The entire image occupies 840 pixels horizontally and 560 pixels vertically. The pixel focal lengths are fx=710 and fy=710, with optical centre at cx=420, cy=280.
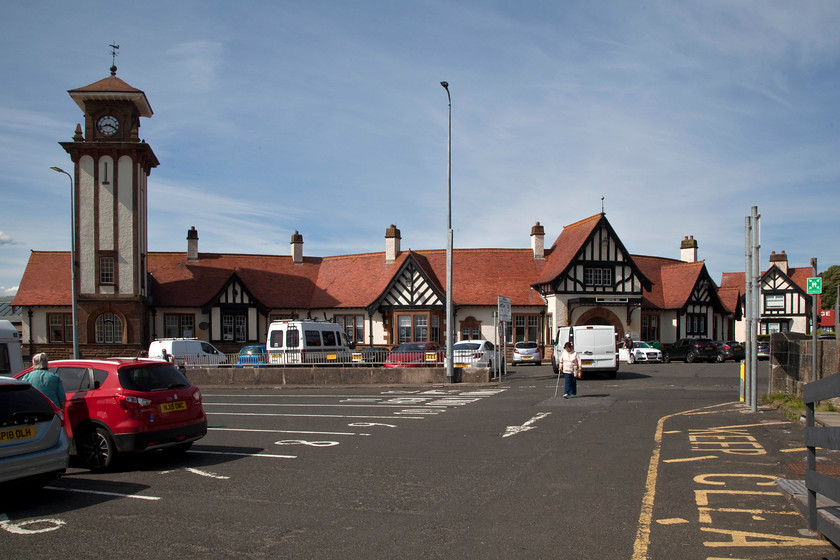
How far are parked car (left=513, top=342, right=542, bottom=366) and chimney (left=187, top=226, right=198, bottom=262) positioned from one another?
22679 mm

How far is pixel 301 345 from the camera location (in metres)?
27.1

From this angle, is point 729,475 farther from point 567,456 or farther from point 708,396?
point 708,396

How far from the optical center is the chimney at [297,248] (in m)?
49.8

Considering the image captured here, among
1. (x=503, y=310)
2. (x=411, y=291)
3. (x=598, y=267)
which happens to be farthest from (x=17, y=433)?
(x=598, y=267)

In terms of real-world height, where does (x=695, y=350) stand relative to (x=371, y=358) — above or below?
below

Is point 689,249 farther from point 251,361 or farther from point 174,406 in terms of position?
point 174,406

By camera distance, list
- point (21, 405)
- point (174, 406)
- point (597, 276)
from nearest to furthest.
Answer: point (21, 405) < point (174, 406) < point (597, 276)

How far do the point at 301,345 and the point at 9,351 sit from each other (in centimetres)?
1275

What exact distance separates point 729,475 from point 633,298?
114ft

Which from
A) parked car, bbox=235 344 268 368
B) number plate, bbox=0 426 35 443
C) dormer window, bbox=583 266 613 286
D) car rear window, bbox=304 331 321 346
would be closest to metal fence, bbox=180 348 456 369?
parked car, bbox=235 344 268 368

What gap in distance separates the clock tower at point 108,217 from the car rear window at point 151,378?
3238cm

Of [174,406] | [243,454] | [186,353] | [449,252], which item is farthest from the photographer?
[186,353]

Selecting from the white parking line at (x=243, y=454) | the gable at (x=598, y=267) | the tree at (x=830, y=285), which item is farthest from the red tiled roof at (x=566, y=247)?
the tree at (x=830, y=285)

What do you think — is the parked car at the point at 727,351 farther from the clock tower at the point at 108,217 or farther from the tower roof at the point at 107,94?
the tower roof at the point at 107,94
